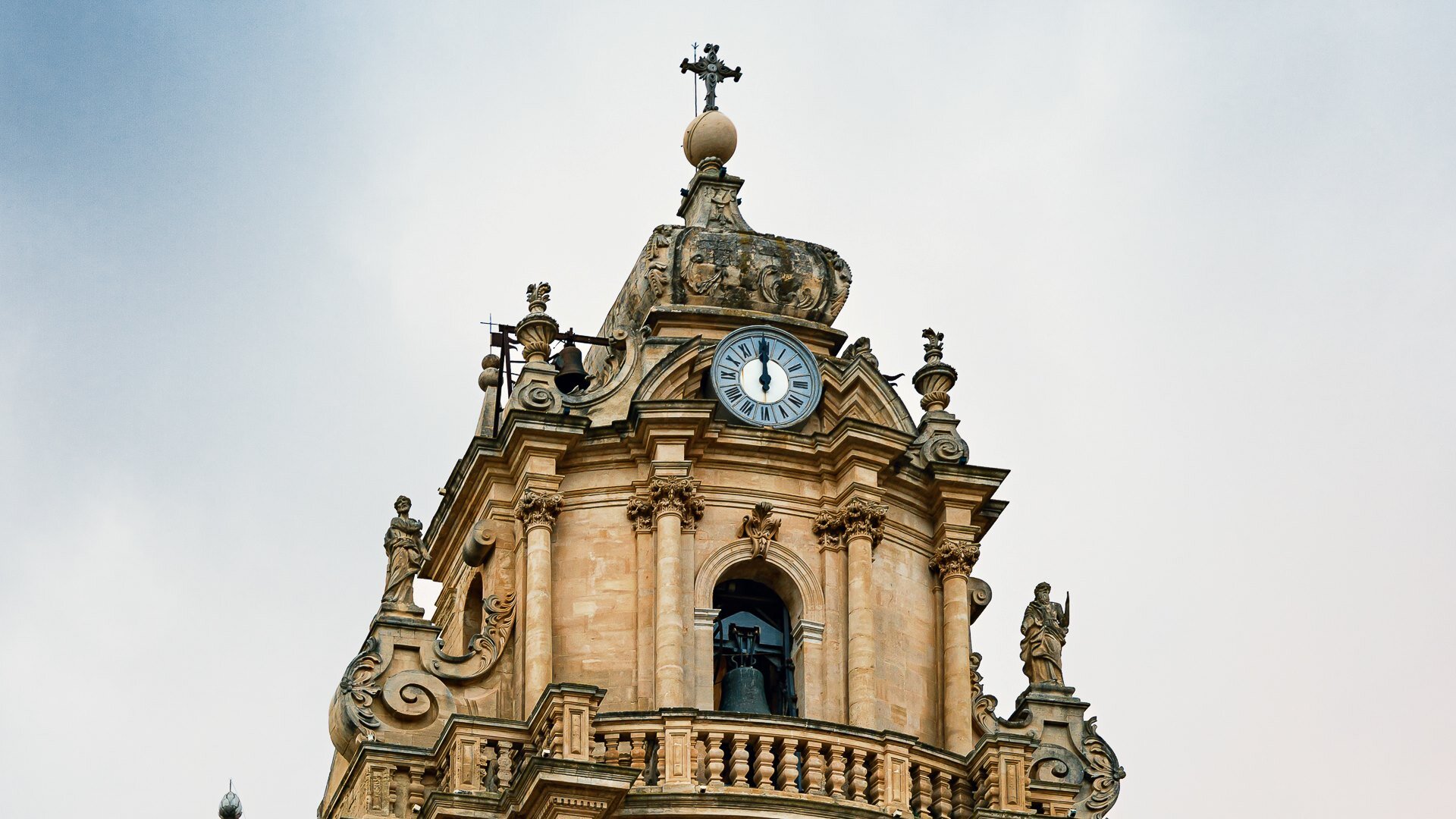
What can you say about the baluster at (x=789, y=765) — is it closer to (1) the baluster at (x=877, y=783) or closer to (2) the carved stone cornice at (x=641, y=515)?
(1) the baluster at (x=877, y=783)

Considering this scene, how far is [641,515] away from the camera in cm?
3547

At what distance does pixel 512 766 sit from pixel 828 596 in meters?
3.74

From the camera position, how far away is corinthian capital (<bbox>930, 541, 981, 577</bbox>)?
36.2 m

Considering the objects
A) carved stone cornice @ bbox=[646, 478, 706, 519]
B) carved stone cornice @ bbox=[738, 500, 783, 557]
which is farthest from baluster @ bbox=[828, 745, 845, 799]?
carved stone cornice @ bbox=[646, 478, 706, 519]

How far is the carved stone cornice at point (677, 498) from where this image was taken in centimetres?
3531

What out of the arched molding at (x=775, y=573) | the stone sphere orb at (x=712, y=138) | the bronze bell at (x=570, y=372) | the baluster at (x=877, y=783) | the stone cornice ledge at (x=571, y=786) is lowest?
the stone cornice ledge at (x=571, y=786)

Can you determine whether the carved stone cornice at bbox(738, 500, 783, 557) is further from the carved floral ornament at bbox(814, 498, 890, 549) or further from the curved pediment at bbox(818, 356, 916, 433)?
the curved pediment at bbox(818, 356, 916, 433)

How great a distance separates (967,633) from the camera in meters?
36.0

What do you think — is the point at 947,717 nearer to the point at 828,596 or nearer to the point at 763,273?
the point at 828,596

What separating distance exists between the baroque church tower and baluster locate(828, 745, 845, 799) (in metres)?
0.02

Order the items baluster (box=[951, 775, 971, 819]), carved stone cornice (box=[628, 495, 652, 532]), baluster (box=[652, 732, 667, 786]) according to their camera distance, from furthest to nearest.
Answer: carved stone cornice (box=[628, 495, 652, 532]), baluster (box=[951, 775, 971, 819]), baluster (box=[652, 732, 667, 786])

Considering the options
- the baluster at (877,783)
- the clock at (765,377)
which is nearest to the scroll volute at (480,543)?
the clock at (765,377)

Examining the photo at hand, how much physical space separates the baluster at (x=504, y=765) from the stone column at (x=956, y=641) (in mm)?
4426

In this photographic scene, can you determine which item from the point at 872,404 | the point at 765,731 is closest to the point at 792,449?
the point at 872,404
